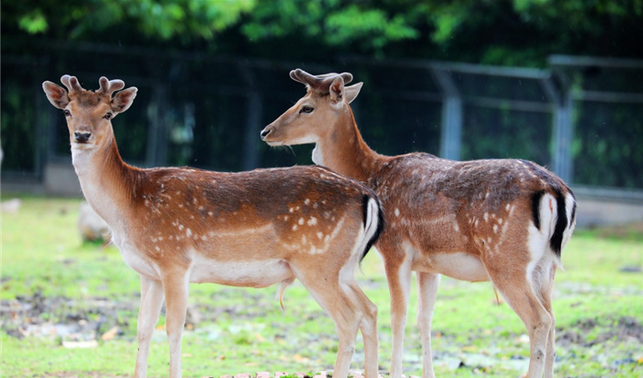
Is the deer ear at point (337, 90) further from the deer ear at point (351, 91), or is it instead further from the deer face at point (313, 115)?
the deer ear at point (351, 91)

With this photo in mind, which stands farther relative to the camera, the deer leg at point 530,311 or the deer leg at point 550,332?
the deer leg at point 550,332

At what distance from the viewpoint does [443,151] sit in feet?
60.1

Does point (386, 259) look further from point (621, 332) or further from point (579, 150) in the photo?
point (579, 150)

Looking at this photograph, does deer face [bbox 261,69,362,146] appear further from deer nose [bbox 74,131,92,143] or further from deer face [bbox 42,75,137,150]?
deer nose [bbox 74,131,92,143]

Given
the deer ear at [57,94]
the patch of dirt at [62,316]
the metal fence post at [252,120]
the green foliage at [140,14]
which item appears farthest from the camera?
the metal fence post at [252,120]

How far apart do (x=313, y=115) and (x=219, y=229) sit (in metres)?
1.56

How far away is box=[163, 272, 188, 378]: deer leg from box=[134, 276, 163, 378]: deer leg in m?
0.30

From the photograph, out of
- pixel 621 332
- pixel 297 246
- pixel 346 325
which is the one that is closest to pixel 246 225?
pixel 297 246

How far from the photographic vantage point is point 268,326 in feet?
31.0

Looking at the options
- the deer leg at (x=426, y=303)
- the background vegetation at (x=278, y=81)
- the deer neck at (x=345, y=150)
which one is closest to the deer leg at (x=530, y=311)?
the deer leg at (x=426, y=303)

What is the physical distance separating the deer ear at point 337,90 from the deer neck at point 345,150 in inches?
6.1

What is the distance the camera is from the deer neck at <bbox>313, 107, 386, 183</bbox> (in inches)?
286

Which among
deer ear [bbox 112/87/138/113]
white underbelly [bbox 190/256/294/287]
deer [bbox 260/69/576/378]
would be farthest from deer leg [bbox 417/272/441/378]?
deer ear [bbox 112/87/138/113]

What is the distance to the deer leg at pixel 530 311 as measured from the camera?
5.96 m
